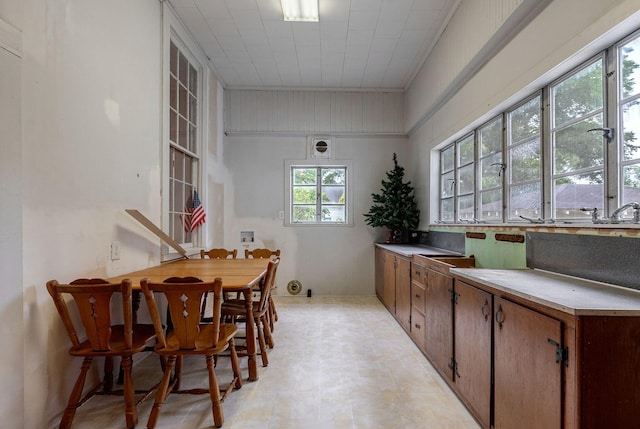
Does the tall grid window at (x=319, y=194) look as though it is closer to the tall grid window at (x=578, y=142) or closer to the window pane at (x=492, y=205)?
the window pane at (x=492, y=205)

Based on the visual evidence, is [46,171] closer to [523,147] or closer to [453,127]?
[523,147]

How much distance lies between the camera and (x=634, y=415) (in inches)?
49.8

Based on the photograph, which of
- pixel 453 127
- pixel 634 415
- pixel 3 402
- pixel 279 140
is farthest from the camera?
pixel 279 140

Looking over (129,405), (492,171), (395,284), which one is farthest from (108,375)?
(492,171)

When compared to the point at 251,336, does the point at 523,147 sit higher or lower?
higher

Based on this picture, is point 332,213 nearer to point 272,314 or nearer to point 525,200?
point 272,314

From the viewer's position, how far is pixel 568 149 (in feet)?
7.41

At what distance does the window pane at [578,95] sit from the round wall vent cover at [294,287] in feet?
14.3

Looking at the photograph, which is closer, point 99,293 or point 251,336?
point 99,293

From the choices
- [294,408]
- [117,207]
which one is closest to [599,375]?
[294,408]

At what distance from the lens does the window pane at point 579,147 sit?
1.98 meters

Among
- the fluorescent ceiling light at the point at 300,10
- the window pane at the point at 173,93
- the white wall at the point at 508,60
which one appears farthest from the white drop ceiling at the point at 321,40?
the window pane at the point at 173,93

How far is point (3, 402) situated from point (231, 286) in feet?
4.02

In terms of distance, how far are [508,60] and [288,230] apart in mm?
4009
